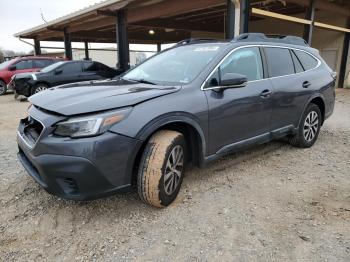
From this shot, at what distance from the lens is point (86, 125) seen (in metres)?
2.56

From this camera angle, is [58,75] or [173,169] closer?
[173,169]

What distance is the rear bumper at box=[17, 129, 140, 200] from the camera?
2.50 m

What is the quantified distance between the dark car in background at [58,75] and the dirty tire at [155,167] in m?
9.03

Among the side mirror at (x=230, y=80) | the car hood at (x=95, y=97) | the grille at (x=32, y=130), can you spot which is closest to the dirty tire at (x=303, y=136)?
the side mirror at (x=230, y=80)

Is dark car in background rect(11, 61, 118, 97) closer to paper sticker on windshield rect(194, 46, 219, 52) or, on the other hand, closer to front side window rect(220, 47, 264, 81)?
paper sticker on windshield rect(194, 46, 219, 52)

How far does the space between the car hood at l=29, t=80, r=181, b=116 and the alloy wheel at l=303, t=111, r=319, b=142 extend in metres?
2.64

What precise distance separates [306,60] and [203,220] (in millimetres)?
3227

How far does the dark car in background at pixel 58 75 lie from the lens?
10883 millimetres

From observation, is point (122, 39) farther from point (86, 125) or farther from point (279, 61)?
point (86, 125)

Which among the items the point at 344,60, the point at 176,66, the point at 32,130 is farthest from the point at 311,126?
the point at 344,60

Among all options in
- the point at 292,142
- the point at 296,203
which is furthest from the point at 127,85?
the point at 292,142

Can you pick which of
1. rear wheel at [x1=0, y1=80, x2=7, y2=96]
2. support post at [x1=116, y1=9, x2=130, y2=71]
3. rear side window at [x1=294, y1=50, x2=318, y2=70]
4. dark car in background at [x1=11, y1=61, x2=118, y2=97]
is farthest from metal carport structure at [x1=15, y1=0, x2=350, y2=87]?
rear wheel at [x1=0, y1=80, x2=7, y2=96]

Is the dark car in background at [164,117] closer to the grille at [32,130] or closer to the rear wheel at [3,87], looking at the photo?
the grille at [32,130]

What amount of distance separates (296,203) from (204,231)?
1.10 metres
